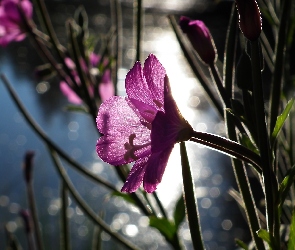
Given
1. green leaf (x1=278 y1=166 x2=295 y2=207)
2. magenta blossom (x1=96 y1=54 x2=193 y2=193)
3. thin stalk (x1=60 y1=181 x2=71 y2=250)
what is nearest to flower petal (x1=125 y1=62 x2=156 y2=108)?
magenta blossom (x1=96 y1=54 x2=193 y2=193)

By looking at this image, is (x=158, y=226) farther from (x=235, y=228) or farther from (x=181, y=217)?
(x=235, y=228)

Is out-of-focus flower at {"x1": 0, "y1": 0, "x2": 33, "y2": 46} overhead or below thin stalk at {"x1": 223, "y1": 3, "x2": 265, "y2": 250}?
overhead

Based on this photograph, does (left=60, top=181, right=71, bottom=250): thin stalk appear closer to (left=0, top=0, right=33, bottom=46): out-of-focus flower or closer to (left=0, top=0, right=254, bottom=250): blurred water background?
(left=0, top=0, right=33, bottom=46): out-of-focus flower

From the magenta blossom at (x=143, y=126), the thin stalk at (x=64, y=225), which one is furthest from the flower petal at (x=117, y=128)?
the thin stalk at (x=64, y=225)

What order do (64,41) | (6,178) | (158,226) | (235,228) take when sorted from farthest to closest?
(64,41) < (6,178) < (235,228) < (158,226)

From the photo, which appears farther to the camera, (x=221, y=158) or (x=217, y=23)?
(x=217, y=23)

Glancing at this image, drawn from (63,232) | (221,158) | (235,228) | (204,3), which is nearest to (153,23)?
(204,3)

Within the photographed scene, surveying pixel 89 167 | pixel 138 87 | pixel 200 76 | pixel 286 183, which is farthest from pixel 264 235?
pixel 89 167
